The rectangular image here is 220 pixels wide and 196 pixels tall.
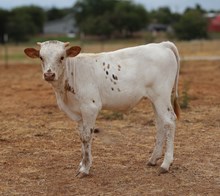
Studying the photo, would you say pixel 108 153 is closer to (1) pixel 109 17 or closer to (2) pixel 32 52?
(2) pixel 32 52

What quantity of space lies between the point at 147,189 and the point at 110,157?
1592 millimetres

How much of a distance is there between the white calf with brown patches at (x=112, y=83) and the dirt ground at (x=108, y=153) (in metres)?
0.40

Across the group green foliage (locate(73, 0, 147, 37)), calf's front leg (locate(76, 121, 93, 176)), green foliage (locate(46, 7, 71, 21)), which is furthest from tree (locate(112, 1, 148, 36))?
calf's front leg (locate(76, 121, 93, 176))

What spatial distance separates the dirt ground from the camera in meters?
5.73

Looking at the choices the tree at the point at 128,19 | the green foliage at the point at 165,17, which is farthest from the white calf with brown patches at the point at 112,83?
the tree at the point at 128,19

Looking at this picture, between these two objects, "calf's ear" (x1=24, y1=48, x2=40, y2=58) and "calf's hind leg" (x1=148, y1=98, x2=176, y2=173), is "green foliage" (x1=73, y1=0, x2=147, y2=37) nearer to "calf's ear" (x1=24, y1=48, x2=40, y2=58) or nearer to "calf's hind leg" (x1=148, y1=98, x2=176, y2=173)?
"calf's hind leg" (x1=148, y1=98, x2=176, y2=173)

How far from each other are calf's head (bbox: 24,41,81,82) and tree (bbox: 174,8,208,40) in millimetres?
31832

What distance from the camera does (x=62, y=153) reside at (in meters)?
7.39

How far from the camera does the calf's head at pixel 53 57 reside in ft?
18.4

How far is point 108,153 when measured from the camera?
7.35m

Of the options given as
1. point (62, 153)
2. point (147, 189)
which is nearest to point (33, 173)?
point (62, 153)

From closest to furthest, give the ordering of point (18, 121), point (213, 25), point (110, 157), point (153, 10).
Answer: point (110, 157), point (18, 121), point (213, 25), point (153, 10)

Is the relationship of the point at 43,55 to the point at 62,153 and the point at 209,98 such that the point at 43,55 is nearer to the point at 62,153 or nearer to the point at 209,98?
the point at 62,153

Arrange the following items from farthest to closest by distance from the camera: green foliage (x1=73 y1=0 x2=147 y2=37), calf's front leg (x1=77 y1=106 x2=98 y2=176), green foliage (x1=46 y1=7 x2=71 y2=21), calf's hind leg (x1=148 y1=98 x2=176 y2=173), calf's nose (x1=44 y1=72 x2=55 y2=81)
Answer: green foliage (x1=46 y1=7 x2=71 y2=21) < green foliage (x1=73 y1=0 x2=147 y2=37) < calf's hind leg (x1=148 y1=98 x2=176 y2=173) < calf's front leg (x1=77 y1=106 x2=98 y2=176) < calf's nose (x1=44 y1=72 x2=55 y2=81)
